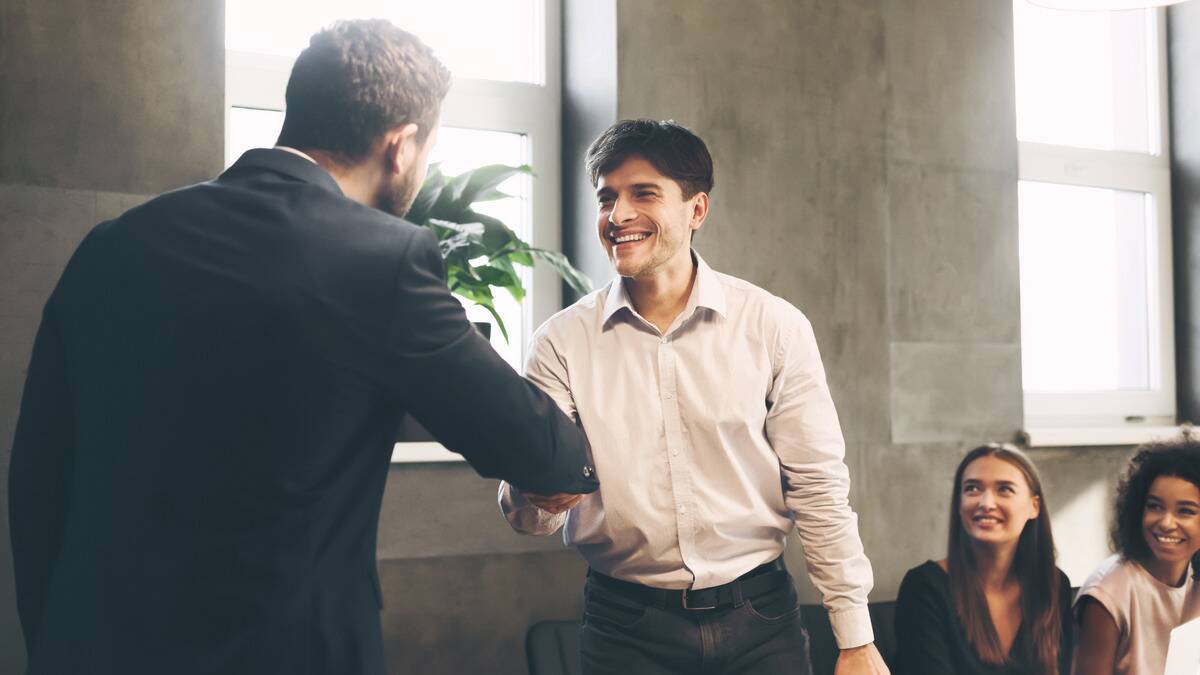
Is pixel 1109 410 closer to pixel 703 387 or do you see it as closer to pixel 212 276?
pixel 703 387

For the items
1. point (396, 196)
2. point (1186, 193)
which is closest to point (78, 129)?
point (396, 196)

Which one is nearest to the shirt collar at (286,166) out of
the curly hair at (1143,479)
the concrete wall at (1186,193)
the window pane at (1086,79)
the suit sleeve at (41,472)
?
the suit sleeve at (41,472)

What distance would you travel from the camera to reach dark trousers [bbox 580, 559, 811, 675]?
1.61 m

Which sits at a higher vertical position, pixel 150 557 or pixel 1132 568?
pixel 150 557

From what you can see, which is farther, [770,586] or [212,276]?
[770,586]

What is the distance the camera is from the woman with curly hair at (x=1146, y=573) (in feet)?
7.00

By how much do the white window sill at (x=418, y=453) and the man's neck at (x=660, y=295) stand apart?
0.67 meters

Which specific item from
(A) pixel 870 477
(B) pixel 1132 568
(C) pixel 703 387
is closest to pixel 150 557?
(C) pixel 703 387

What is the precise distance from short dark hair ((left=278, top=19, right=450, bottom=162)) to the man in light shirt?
0.71 meters

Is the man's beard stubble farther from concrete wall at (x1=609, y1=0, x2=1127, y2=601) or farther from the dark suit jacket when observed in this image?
concrete wall at (x1=609, y1=0, x2=1127, y2=601)

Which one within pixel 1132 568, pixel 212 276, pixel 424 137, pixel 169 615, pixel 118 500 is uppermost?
pixel 424 137

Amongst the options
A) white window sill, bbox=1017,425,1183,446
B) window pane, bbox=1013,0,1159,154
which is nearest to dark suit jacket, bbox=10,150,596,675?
white window sill, bbox=1017,425,1183,446

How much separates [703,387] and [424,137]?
2.46 ft

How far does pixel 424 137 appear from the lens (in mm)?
1131
